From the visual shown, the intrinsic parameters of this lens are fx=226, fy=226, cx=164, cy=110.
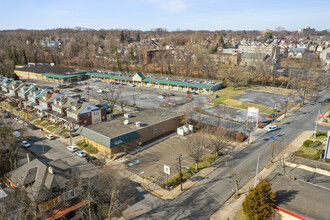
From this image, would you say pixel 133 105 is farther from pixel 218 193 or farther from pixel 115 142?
pixel 218 193

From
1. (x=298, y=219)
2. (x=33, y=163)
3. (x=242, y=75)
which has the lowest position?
(x=298, y=219)

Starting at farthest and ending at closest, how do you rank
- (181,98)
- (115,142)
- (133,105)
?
1. (181,98)
2. (133,105)
3. (115,142)

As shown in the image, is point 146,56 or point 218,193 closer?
point 218,193

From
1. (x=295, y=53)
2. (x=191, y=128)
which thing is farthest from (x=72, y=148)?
(x=295, y=53)

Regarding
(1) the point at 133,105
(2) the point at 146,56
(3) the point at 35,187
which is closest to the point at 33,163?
(3) the point at 35,187

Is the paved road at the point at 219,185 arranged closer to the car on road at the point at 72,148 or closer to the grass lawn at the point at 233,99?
the grass lawn at the point at 233,99

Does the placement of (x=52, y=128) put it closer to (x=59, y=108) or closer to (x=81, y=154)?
(x=59, y=108)

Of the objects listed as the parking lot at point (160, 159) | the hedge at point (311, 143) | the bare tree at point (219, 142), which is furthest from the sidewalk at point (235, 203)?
the parking lot at point (160, 159)

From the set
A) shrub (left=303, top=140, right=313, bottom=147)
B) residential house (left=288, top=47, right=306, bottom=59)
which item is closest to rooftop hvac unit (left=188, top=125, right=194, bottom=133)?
shrub (left=303, top=140, right=313, bottom=147)
